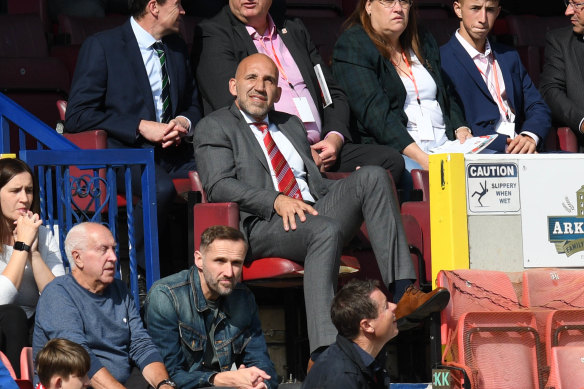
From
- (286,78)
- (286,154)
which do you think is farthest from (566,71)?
(286,154)

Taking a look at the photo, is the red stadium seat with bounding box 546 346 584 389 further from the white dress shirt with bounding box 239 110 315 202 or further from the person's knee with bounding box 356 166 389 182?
the white dress shirt with bounding box 239 110 315 202

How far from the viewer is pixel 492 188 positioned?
529cm

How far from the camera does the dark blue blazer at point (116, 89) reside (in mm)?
6156

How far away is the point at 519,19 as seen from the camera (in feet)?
28.0

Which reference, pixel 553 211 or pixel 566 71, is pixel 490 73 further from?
pixel 553 211

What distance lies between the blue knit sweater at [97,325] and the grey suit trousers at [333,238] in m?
0.73

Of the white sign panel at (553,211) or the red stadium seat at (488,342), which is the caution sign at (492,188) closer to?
the white sign panel at (553,211)

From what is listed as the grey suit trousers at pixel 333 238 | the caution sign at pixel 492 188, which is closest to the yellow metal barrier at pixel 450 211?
the caution sign at pixel 492 188

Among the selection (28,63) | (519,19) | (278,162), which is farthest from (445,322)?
(519,19)

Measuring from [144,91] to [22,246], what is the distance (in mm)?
1468

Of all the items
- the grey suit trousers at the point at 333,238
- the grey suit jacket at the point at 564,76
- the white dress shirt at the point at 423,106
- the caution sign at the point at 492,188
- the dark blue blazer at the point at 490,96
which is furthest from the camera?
the grey suit jacket at the point at 564,76

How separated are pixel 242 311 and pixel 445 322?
0.82 metres

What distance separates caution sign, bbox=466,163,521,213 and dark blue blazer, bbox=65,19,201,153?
5.58ft

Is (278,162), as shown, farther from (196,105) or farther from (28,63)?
(28,63)
